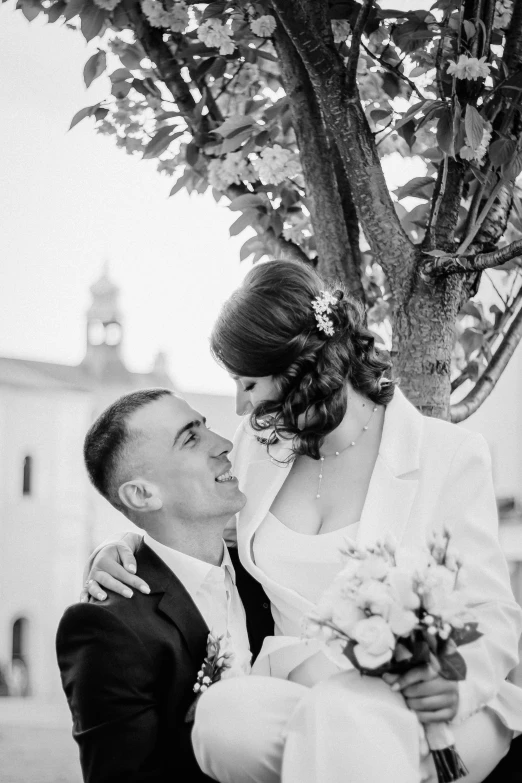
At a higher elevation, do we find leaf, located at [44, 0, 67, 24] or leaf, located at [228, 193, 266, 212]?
leaf, located at [44, 0, 67, 24]

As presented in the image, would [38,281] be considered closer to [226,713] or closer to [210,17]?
[210,17]

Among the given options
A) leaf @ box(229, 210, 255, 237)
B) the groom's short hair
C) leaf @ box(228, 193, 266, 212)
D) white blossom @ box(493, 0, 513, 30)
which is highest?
white blossom @ box(493, 0, 513, 30)

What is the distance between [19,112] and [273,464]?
237 inches

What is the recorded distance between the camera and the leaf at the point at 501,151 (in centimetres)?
201

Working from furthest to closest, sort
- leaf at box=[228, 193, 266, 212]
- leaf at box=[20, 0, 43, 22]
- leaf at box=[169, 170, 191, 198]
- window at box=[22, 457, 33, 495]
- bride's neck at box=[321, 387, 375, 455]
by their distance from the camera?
1. window at box=[22, 457, 33, 495]
2. leaf at box=[169, 170, 191, 198]
3. leaf at box=[228, 193, 266, 212]
4. leaf at box=[20, 0, 43, 22]
5. bride's neck at box=[321, 387, 375, 455]

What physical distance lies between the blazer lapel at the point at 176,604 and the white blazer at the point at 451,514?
6.4 inches

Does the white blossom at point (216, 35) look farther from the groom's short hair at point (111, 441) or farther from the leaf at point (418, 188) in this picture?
the groom's short hair at point (111, 441)

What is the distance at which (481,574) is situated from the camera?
1.82 metres

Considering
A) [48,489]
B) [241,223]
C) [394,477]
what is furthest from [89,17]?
[48,489]

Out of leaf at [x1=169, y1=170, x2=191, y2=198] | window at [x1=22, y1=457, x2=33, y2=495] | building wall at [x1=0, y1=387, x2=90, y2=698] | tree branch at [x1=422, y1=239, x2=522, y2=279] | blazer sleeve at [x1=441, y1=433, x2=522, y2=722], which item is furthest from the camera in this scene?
window at [x1=22, y1=457, x2=33, y2=495]

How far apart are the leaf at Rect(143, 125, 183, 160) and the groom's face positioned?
743 millimetres

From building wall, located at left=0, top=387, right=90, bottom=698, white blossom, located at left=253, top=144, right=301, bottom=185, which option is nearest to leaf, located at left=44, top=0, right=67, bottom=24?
white blossom, located at left=253, top=144, right=301, bottom=185

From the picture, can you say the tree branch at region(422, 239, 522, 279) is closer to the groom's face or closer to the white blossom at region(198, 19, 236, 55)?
the groom's face

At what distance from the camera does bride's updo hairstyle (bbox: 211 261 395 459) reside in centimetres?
202
